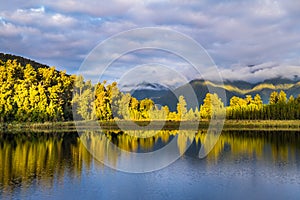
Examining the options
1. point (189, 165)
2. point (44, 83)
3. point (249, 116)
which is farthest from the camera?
point (249, 116)

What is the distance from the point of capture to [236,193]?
2105cm

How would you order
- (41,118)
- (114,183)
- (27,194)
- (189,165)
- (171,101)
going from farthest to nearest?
(171,101) < (41,118) < (189,165) < (114,183) < (27,194)

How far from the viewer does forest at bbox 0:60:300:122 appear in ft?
241

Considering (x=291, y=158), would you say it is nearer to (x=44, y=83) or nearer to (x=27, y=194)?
(x=27, y=194)

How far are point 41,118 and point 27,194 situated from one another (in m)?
55.4

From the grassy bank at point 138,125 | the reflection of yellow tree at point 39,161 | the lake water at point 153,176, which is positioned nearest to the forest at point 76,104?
the grassy bank at point 138,125

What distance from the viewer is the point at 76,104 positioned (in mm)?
81625

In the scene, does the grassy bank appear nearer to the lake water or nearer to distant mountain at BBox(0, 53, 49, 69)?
the lake water

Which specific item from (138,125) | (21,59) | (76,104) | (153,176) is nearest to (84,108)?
(76,104)

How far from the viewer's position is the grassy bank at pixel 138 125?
6944cm

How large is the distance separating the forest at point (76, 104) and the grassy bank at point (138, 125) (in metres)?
2.50

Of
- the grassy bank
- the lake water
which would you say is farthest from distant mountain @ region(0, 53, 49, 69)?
the lake water

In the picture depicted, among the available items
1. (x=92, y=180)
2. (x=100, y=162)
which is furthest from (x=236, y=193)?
(x=100, y=162)

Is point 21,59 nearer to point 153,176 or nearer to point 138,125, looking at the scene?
point 138,125
